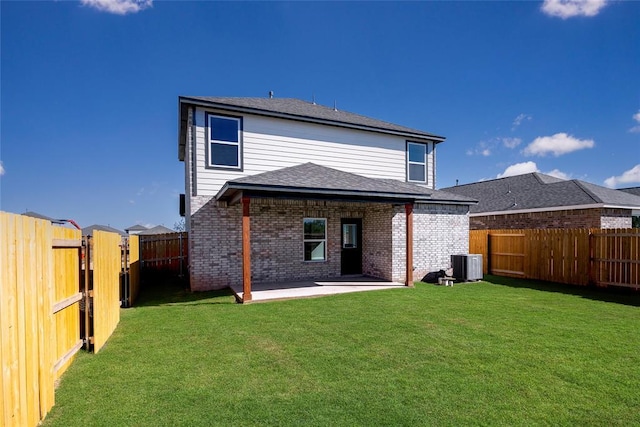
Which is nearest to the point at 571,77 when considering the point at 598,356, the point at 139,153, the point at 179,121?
the point at 598,356

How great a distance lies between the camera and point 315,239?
11648 mm

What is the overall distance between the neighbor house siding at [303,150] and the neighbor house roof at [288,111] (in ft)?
0.88

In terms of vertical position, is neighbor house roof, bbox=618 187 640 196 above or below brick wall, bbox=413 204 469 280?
above

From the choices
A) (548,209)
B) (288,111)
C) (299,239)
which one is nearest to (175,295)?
(299,239)

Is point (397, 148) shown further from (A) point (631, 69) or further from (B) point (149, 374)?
(B) point (149, 374)

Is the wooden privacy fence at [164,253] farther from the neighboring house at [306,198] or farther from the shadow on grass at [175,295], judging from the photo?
the neighboring house at [306,198]

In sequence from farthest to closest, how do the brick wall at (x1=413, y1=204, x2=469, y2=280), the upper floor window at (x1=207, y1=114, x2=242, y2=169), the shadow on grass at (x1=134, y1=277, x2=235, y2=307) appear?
the brick wall at (x1=413, y1=204, x2=469, y2=280), the upper floor window at (x1=207, y1=114, x2=242, y2=169), the shadow on grass at (x1=134, y1=277, x2=235, y2=307)

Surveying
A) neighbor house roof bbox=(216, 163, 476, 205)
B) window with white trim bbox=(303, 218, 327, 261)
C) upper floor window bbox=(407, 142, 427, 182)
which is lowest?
window with white trim bbox=(303, 218, 327, 261)

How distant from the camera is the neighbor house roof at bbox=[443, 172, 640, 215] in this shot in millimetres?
14648

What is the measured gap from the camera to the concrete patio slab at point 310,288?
8.73m

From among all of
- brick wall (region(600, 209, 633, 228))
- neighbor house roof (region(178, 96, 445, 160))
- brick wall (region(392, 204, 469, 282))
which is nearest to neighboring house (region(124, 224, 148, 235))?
neighbor house roof (region(178, 96, 445, 160))

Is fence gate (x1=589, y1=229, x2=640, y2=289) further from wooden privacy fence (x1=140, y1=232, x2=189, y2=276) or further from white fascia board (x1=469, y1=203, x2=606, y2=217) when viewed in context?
wooden privacy fence (x1=140, y1=232, x2=189, y2=276)

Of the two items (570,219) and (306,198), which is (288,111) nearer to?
(306,198)

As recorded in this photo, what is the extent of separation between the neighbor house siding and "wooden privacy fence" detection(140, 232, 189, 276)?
3.45 metres
